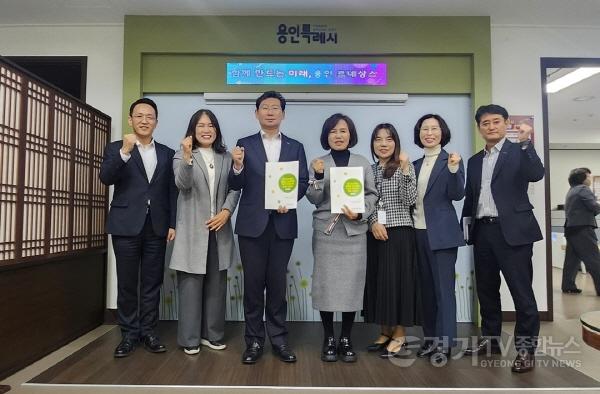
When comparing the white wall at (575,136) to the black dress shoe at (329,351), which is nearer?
the black dress shoe at (329,351)

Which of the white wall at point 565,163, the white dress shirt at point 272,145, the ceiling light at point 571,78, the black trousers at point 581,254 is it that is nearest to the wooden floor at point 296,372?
the white dress shirt at point 272,145

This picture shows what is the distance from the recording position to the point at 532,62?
3635 mm

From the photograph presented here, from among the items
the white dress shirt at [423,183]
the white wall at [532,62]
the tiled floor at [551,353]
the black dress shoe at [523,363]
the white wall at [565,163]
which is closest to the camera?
the tiled floor at [551,353]

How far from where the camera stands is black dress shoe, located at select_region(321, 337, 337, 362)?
8.00ft

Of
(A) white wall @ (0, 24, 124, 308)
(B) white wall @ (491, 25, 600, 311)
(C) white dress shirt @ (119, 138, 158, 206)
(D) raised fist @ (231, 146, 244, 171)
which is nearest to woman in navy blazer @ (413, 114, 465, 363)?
(D) raised fist @ (231, 146, 244, 171)

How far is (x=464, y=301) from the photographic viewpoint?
3.54 meters

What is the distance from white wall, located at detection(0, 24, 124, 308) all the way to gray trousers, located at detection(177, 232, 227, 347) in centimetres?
201

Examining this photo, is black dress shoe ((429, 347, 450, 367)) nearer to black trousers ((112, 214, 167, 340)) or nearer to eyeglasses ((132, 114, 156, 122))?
black trousers ((112, 214, 167, 340))

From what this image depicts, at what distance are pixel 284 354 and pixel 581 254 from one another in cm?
443

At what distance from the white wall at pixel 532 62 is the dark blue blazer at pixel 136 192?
3.01 metres

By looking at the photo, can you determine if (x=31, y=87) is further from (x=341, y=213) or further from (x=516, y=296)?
(x=516, y=296)

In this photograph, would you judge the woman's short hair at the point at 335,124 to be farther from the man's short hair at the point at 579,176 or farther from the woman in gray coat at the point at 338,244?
the man's short hair at the point at 579,176

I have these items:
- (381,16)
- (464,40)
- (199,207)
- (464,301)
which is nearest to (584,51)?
(464,40)

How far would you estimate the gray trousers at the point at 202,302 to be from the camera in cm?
257
